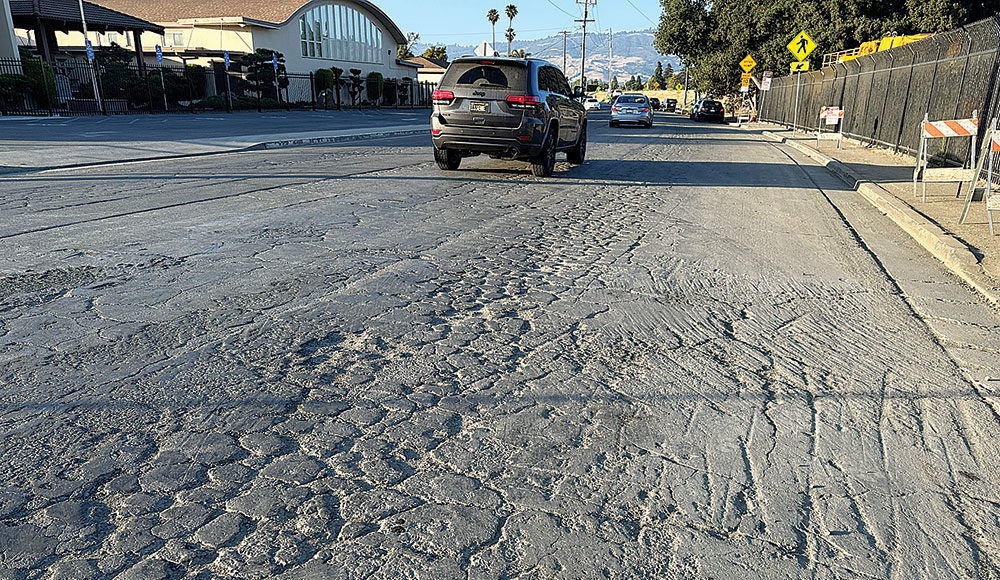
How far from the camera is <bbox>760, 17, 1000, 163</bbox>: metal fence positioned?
12.7 m

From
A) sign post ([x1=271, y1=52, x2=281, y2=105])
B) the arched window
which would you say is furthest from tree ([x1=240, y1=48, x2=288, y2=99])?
the arched window

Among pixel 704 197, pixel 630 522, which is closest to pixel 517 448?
pixel 630 522

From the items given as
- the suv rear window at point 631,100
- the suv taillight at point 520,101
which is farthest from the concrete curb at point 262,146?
the suv rear window at point 631,100

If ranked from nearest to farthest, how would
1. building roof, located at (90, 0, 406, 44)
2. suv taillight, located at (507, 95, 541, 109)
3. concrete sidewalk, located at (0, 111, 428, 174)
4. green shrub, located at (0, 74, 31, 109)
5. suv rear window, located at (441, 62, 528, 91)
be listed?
suv taillight, located at (507, 95, 541, 109)
suv rear window, located at (441, 62, 528, 91)
concrete sidewalk, located at (0, 111, 428, 174)
green shrub, located at (0, 74, 31, 109)
building roof, located at (90, 0, 406, 44)

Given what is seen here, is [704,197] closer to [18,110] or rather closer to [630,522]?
[630,522]

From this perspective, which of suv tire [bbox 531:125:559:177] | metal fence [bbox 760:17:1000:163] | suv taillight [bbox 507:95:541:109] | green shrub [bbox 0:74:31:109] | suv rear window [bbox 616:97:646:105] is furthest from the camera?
suv rear window [bbox 616:97:646:105]

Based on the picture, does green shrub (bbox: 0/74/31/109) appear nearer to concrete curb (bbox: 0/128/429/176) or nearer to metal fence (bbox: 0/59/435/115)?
metal fence (bbox: 0/59/435/115)

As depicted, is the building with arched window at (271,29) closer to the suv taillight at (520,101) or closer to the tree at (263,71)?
the tree at (263,71)

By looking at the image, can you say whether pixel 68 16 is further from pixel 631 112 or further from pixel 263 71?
pixel 631 112

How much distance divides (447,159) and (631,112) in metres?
21.0

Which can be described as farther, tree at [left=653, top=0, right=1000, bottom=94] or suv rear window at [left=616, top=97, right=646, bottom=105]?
tree at [left=653, top=0, right=1000, bottom=94]

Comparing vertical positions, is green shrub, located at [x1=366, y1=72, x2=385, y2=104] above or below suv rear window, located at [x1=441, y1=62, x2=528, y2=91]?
below

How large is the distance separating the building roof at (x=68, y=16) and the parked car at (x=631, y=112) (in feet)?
90.6

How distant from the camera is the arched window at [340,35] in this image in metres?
54.8
